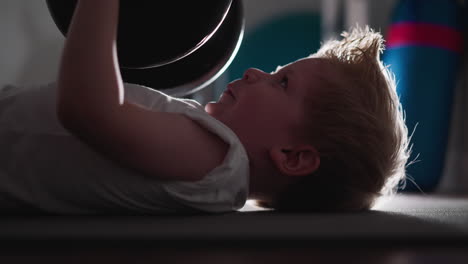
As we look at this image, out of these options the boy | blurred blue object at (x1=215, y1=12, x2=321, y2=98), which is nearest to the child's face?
the boy

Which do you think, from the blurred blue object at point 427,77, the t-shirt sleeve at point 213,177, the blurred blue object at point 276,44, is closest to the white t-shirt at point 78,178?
the t-shirt sleeve at point 213,177

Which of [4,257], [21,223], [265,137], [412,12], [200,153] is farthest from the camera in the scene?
[412,12]

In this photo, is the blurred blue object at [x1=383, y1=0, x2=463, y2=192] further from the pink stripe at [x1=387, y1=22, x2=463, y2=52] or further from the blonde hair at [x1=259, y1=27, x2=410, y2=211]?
the blonde hair at [x1=259, y1=27, x2=410, y2=211]

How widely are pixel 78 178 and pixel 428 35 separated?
184cm

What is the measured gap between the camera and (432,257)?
0.40 m

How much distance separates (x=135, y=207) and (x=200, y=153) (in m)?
0.12

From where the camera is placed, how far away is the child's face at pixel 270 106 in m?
0.75

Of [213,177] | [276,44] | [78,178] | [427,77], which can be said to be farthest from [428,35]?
[78,178]

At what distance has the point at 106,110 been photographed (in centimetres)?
56

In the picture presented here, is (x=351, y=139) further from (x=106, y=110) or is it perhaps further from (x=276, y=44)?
(x=276, y=44)

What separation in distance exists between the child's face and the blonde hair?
2 cm

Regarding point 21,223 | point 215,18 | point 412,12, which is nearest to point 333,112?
point 215,18

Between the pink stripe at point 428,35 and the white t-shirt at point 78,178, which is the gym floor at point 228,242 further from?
the pink stripe at point 428,35

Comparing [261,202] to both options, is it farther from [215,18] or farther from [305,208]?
[215,18]
